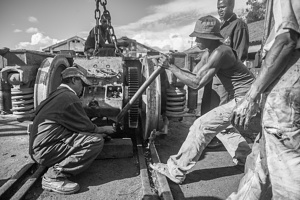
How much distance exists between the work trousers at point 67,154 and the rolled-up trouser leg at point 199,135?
1121 mm

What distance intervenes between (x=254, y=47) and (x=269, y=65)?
16756 millimetres

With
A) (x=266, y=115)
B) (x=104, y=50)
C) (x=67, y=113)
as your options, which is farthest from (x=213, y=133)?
(x=104, y=50)

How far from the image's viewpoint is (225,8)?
3.87 meters

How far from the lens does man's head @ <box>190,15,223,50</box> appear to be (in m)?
2.73

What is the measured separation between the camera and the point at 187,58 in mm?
3922

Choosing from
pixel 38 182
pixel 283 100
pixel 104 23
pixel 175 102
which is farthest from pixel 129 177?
pixel 104 23

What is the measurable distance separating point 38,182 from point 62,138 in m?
0.66

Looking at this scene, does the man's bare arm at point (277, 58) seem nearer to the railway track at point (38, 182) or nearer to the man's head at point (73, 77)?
the railway track at point (38, 182)

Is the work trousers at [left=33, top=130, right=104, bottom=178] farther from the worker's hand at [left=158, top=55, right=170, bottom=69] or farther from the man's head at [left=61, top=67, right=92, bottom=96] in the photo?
the worker's hand at [left=158, top=55, right=170, bottom=69]

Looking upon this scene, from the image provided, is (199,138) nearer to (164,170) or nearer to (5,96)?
(164,170)

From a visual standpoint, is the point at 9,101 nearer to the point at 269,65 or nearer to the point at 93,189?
the point at 93,189

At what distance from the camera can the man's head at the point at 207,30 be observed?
273cm

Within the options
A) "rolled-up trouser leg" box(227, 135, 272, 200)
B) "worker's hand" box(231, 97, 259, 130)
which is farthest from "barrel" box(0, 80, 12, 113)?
"rolled-up trouser leg" box(227, 135, 272, 200)

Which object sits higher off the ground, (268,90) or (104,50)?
(104,50)
